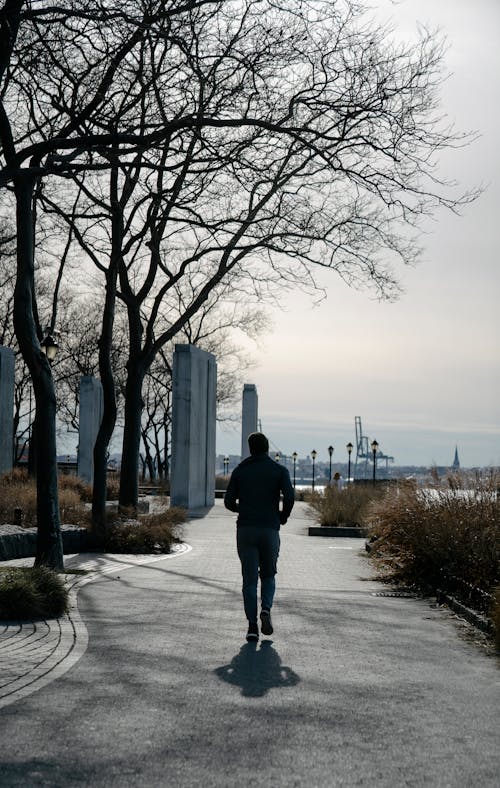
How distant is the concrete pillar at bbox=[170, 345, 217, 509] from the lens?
37.1m

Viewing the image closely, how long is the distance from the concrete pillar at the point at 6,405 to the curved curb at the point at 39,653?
86.2 ft

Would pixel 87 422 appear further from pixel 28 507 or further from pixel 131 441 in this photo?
pixel 28 507

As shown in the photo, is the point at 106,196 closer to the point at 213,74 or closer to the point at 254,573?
the point at 213,74

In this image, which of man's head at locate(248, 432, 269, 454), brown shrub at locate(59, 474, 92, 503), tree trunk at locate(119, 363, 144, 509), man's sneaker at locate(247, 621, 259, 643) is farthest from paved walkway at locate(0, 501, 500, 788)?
brown shrub at locate(59, 474, 92, 503)

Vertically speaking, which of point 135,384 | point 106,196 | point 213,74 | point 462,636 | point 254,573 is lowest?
point 462,636

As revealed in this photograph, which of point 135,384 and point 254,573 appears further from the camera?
point 135,384

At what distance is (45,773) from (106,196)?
Answer: 2232cm

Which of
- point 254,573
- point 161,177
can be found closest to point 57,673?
point 254,573

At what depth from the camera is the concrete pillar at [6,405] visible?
37.2 metres

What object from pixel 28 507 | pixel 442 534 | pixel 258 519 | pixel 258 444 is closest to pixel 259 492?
pixel 258 519

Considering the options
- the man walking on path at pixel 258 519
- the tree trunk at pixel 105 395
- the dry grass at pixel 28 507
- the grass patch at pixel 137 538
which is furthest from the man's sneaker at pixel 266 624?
the tree trunk at pixel 105 395

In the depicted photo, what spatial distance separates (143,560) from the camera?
1844cm

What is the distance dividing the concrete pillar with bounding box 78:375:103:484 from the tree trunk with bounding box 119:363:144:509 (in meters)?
21.2

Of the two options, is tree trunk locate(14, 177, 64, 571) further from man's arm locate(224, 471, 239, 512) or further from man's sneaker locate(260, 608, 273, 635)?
man's sneaker locate(260, 608, 273, 635)
